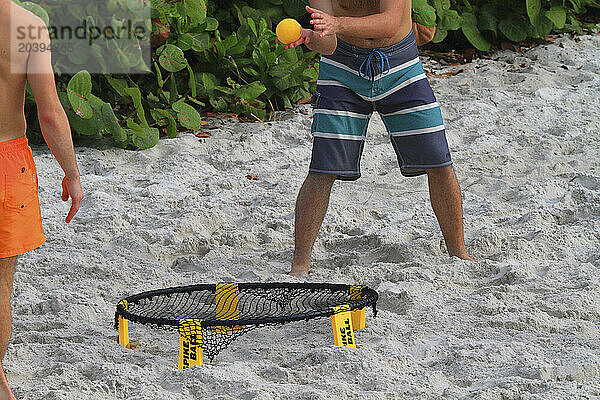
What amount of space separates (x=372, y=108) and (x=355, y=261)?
2.11ft

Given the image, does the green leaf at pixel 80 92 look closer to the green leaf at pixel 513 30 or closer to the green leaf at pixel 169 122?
the green leaf at pixel 169 122

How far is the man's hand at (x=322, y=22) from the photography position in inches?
105

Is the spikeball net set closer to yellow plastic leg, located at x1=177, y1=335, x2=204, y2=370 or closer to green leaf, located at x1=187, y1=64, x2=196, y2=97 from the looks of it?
yellow plastic leg, located at x1=177, y1=335, x2=204, y2=370

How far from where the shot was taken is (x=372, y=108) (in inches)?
128

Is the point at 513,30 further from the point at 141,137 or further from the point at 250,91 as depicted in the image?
the point at 141,137

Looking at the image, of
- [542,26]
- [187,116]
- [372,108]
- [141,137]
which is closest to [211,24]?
[187,116]

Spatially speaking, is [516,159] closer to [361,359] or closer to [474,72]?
[474,72]

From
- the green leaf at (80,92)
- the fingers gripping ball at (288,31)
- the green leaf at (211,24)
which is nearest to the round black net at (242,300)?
the fingers gripping ball at (288,31)

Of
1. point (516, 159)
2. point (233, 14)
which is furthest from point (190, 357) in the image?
point (233, 14)

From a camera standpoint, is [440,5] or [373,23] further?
[440,5]

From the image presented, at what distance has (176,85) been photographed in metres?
5.11

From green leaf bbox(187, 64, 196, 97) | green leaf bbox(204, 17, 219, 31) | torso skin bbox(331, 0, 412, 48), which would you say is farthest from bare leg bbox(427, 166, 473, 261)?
green leaf bbox(204, 17, 219, 31)

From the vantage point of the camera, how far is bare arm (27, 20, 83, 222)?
218 cm

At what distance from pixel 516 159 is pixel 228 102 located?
74.9 inches
